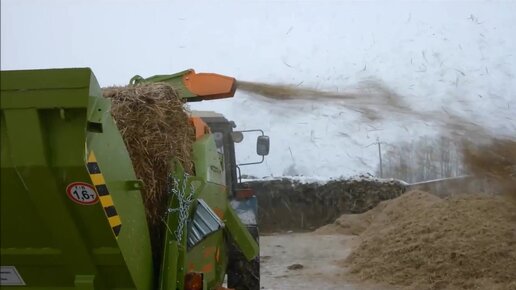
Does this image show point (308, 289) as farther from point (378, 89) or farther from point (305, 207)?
point (305, 207)

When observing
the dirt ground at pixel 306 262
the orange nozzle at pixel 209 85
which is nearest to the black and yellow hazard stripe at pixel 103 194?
the orange nozzle at pixel 209 85

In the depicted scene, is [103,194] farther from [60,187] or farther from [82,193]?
[60,187]

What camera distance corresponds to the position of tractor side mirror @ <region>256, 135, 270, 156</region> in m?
8.51

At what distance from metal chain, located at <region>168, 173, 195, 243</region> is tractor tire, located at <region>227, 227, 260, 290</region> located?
88.4 inches

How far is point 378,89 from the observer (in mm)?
9578

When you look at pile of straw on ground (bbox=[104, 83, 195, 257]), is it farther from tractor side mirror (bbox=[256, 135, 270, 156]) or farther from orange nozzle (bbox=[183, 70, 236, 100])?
tractor side mirror (bbox=[256, 135, 270, 156])

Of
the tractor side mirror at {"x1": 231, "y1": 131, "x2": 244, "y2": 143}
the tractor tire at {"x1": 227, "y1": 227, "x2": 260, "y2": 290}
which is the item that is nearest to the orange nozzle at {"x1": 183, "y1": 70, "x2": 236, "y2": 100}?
the tractor tire at {"x1": 227, "y1": 227, "x2": 260, "y2": 290}

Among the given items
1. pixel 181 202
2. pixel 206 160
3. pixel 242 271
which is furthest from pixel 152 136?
pixel 242 271

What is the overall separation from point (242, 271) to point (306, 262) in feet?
23.5

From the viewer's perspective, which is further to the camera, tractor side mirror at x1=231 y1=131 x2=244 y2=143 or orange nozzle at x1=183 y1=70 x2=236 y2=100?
tractor side mirror at x1=231 y1=131 x2=244 y2=143

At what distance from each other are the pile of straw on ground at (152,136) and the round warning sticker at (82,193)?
96cm

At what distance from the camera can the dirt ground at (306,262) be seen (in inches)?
429

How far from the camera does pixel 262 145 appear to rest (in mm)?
8594

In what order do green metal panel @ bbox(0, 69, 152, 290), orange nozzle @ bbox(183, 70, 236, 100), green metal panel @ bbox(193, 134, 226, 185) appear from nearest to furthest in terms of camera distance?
green metal panel @ bbox(0, 69, 152, 290) < green metal panel @ bbox(193, 134, 226, 185) < orange nozzle @ bbox(183, 70, 236, 100)
